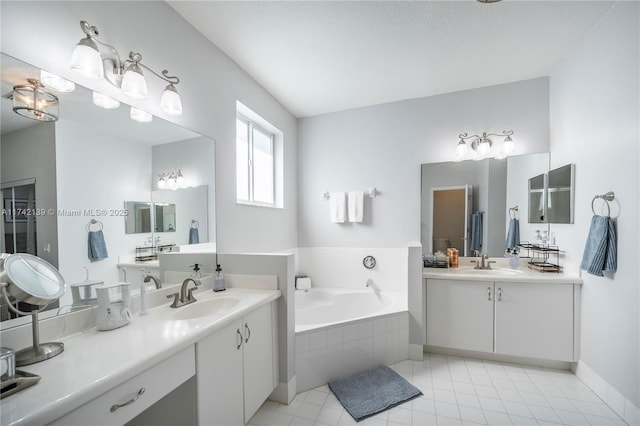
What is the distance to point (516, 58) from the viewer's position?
7.66 feet

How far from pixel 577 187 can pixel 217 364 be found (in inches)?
115

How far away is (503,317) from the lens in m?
2.33

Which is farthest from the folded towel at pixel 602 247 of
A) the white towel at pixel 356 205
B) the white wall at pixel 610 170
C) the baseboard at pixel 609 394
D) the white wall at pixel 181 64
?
the white wall at pixel 181 64

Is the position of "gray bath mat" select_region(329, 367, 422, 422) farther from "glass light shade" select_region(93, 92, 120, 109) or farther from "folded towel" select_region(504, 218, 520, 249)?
"glass light shade" select_region(93, 92, 120, 109)

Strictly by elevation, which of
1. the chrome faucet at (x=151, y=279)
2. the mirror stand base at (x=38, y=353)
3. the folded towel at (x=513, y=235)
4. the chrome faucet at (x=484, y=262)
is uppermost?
the folded towel at (x=513, y=235)

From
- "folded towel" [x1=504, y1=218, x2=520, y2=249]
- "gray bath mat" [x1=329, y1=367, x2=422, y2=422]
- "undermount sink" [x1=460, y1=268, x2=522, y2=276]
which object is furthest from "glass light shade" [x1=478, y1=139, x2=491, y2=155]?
"gray bath mat" [x1=329, y1=367, x2=422, y2=422]

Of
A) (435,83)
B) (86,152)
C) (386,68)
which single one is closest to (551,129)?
(435,83)

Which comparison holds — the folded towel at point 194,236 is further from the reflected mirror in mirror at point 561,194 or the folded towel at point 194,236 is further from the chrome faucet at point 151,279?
the reflected mirror in mirror at point 561,194

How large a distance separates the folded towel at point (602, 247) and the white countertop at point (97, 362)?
7.74 ft

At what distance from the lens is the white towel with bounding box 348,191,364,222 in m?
3.24

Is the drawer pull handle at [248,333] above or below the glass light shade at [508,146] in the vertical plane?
below

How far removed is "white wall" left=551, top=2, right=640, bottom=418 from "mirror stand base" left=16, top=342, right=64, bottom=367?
2.92 m

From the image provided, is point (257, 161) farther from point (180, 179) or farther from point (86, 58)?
point (86, 58)

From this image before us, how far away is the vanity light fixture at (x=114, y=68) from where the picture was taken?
1180mm
